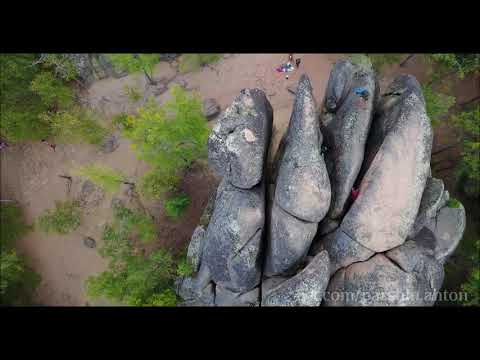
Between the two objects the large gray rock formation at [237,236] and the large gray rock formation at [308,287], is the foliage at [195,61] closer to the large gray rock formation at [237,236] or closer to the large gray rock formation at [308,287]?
the large gray rock formation at [237,236]

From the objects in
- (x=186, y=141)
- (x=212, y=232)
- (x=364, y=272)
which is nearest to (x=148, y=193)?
(x=186, y=141)

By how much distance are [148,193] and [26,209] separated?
23.5 ft

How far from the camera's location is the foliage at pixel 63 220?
16.2 metres

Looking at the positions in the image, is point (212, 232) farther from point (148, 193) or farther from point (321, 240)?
point (148, 193)

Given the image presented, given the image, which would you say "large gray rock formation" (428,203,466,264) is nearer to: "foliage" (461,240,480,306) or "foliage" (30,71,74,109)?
"foliage" (461,240,480,306)

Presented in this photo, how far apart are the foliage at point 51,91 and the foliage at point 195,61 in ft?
20.4

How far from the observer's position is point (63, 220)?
53.3ft

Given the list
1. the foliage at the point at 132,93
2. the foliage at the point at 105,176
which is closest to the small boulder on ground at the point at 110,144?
the foliage at the point at 105,176

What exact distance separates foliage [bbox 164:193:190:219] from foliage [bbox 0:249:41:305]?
7313 millimetres

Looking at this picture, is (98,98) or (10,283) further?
(98,98)

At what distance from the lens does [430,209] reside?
408 inches

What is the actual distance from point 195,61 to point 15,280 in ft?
48.4

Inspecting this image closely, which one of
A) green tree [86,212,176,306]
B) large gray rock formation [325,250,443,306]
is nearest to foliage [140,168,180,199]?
green tree [86,212,176,306]

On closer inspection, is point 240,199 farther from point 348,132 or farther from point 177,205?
point 177,205
